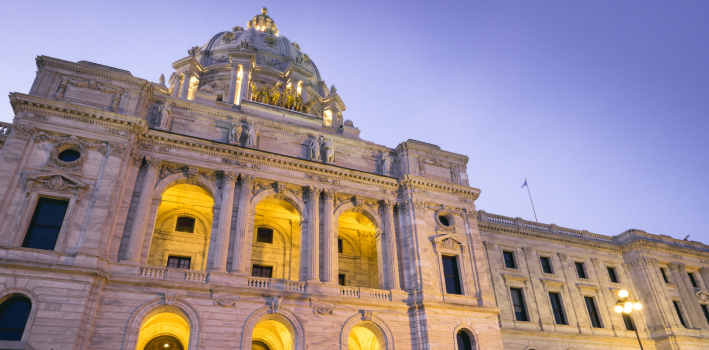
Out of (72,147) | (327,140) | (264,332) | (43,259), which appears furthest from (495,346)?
(72,147)

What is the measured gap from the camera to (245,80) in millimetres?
46844

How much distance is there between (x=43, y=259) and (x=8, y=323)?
2.84 m

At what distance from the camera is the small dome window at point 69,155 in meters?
24.3

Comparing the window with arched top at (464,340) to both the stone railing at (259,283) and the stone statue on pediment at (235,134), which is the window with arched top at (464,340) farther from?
the stone statue on pediment at (235,134)

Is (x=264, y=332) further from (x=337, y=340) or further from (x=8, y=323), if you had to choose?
(x=8, y=323)

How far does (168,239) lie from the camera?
3052 cm

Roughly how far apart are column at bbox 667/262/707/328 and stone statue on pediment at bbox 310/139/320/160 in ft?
117

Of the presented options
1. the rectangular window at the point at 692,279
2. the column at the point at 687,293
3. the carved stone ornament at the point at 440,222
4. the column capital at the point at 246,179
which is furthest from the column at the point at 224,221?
the rectangular window at the point at 692,279

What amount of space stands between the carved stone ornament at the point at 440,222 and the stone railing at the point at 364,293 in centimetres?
612

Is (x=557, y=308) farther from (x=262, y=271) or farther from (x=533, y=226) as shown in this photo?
(x=262, y=271)

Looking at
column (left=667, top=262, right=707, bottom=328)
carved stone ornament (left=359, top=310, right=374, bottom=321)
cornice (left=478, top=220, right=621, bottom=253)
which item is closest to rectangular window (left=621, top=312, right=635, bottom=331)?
column (left=667, top=262, right=707, bottom=328)

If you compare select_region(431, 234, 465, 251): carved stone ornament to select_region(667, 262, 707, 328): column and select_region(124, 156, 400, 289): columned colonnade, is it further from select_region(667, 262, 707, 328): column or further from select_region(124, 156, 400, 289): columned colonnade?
select_region(667, 262, 707, 328): column

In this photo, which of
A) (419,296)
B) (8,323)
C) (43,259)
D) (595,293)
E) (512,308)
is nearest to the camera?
(8,323)

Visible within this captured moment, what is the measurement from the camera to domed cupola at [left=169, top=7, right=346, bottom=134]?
46.3m
